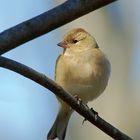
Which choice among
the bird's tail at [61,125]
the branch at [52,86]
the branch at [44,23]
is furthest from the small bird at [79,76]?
the branch at [44,23]

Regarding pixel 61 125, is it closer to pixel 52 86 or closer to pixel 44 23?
pixel 52 86

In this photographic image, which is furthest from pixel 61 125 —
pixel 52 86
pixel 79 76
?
pixel 52 86

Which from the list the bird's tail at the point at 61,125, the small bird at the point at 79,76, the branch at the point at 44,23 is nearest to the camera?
the branch at the point at 44,23

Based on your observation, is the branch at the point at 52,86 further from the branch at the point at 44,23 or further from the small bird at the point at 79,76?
the small bird at the point at 79,76

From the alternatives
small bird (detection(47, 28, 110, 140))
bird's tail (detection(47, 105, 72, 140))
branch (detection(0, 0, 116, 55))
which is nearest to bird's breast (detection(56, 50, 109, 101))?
small bird (detection(47, 28, 110, 140))

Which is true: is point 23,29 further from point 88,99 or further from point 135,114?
point 135,114

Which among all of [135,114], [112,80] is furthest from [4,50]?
[112,80]
